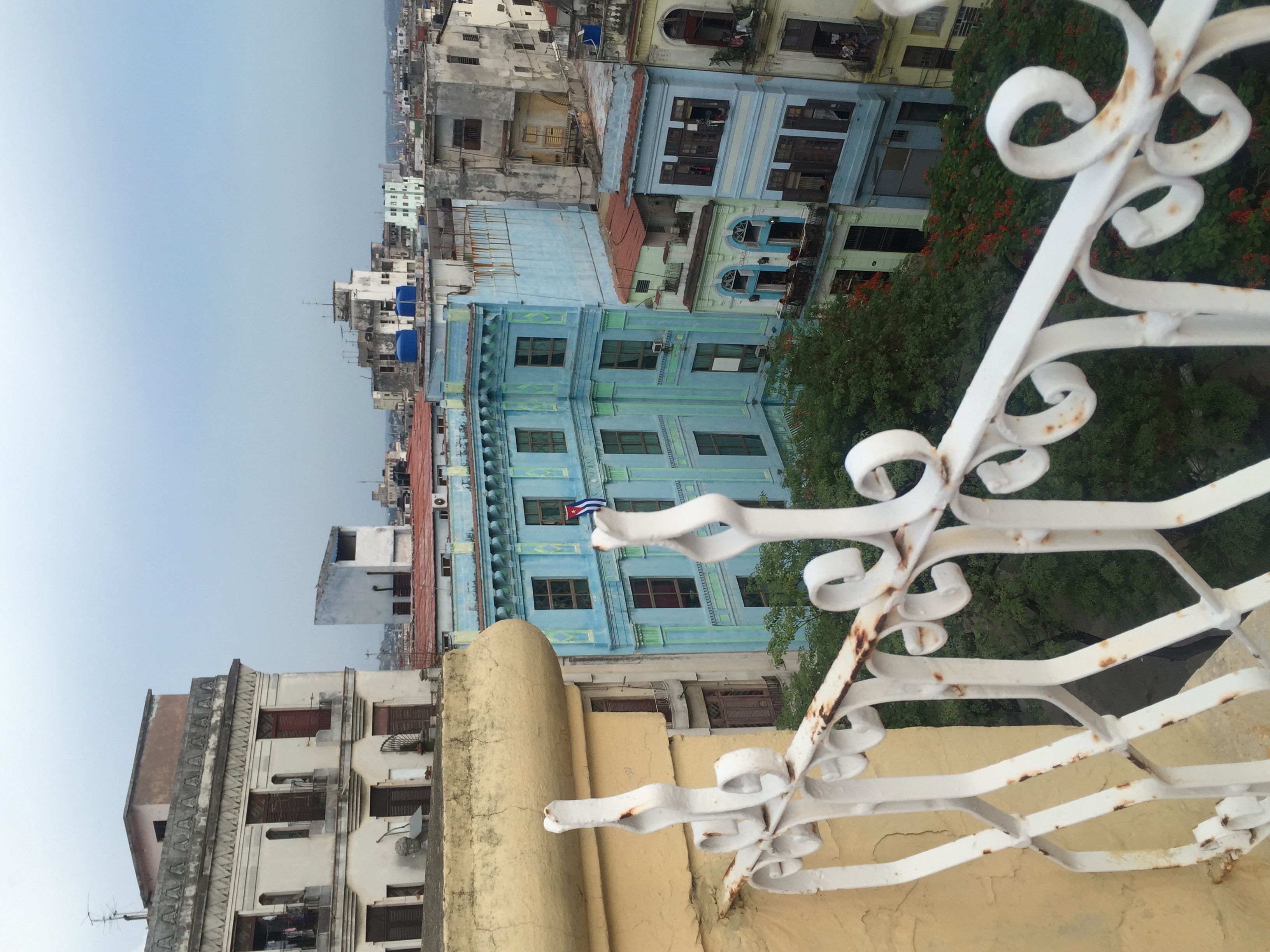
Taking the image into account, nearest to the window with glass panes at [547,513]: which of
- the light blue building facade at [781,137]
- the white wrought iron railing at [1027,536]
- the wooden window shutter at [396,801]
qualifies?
the wooden window shutter at [396,801]

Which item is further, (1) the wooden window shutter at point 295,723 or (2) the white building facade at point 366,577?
(2) the white building facade at point 366,577

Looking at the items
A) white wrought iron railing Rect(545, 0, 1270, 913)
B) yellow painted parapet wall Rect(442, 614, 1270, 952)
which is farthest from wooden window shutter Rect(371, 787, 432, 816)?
white wrought iron railing Rect(545, 0, 1270, 913)

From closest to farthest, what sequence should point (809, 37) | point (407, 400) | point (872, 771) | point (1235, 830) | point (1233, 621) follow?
point (1233, 621) → point (1235, 830) → point (872, 771) → point (809, 37) → point (407, 400)

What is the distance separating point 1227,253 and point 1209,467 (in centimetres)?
309

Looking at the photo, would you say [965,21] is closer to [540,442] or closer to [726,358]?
[726,358]

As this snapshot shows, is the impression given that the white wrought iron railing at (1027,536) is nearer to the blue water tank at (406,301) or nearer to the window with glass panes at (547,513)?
the window with glass panes at (547,513)

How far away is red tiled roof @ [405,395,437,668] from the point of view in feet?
63.3

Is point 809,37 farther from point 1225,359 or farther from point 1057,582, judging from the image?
point 1057,582

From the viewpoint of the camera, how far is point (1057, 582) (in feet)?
41.8

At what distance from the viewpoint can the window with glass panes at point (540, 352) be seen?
21.9 meters

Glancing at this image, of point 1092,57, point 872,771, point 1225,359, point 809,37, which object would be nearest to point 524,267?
point 809,37

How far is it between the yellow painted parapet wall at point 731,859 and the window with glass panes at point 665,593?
49.6 feet

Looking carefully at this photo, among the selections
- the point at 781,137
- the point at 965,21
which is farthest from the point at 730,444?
the point at 965,21

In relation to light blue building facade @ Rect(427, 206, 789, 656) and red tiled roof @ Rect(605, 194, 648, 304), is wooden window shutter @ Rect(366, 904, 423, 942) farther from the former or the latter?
red tiled roof @ Rect(605, 194, 648, 304)
